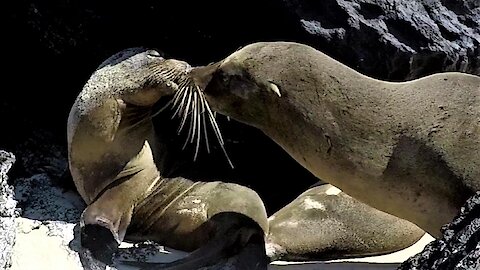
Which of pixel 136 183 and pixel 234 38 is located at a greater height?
pixel 234 38

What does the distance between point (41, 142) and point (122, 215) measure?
1.00 meters

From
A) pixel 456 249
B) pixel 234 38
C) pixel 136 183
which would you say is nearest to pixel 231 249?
pixel 136 183

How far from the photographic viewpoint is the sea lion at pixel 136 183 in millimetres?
5023

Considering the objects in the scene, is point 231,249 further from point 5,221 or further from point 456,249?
Answer: point 456,249

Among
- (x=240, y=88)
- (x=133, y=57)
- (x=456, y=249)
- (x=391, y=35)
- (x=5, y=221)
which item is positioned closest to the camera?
(x=456, y=249)

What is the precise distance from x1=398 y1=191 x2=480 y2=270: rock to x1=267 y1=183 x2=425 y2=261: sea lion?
4.97 ft

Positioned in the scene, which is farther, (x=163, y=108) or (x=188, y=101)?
(x=163, y=108)

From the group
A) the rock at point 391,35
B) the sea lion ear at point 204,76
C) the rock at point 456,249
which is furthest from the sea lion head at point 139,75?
the rock at point 456,249

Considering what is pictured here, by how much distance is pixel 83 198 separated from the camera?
5.36 metres

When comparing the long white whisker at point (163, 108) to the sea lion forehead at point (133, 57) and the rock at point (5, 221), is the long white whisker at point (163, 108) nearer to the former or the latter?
the sea lion forehead at point (133, 57)

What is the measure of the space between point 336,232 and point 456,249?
5.89 ft

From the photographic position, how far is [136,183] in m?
5.30

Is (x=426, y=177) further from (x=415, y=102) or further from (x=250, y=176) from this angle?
(x=250, y=176)

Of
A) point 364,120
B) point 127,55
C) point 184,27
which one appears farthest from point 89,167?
point 364,120
